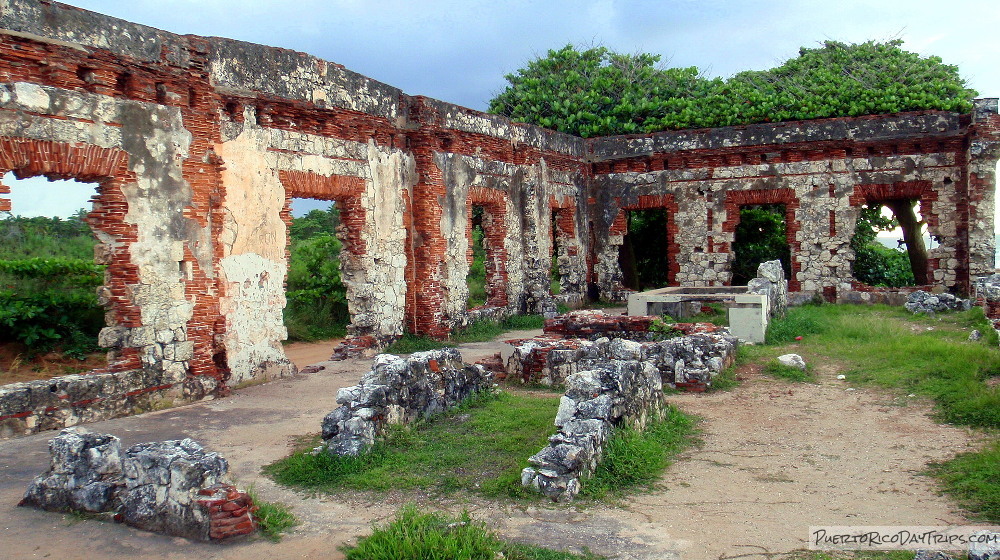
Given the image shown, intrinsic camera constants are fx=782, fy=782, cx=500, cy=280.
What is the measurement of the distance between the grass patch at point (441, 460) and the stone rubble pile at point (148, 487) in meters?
0.88

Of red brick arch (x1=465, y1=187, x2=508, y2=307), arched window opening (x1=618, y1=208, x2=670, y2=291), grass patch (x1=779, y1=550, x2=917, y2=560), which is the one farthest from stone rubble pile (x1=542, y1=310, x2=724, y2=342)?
arched window opening (x1=618, y1=208, x2=670, y2=291)

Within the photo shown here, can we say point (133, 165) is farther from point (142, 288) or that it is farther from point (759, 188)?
point (759, 188)

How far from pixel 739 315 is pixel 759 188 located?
6211 millimetres

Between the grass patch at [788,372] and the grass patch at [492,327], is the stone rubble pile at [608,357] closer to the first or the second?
the grass patch at [788,372]

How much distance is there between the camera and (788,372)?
9.05 m

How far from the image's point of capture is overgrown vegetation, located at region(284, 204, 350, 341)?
14.3 meters

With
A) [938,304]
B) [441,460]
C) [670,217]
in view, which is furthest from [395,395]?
[670,217]

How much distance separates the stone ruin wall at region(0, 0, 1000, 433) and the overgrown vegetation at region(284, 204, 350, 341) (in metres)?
2.87

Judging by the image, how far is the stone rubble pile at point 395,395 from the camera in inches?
237

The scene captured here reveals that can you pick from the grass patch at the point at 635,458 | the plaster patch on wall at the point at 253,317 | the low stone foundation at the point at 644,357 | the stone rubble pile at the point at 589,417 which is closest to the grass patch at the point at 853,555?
the grass patch at the point at 635,458

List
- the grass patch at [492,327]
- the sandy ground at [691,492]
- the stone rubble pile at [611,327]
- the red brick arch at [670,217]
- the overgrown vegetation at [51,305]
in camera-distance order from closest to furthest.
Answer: the sandy ground at [691,492]
the overgrown vegetation at [51,305]
the stone rubble pile at [611,327]
the grass patch at [492,327]
the red brick arch at [670,217]

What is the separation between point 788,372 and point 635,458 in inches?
163

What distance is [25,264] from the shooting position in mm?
11156

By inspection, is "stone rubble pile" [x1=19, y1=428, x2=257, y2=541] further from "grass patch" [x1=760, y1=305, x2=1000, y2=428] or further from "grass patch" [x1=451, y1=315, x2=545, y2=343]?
"grass patch" [x1=451, y1=315, x2=545, y2=343]
